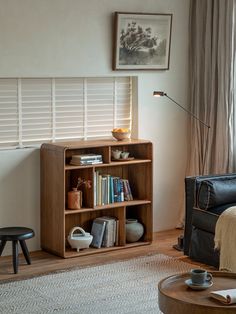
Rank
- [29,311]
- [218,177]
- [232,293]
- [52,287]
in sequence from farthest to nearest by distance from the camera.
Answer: [218,177]
[52,287]
[29,311]
[232,293]

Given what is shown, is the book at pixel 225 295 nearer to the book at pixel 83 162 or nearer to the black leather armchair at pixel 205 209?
the black leather armchair at pixel 205 209

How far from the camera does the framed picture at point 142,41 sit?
6.35 m

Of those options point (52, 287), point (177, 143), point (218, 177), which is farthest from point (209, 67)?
point (52, 287)

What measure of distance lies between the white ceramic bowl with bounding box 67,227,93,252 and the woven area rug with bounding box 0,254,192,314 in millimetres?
414

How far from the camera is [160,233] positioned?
681 centimetres

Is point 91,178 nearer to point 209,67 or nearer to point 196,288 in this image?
point 209,67

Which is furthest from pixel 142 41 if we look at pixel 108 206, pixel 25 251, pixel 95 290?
pixel 95 290

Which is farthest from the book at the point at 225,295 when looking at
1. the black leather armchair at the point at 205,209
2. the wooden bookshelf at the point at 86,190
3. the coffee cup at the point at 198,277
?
the wooden bookshelf at the point at 86,190

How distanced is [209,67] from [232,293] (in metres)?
3.37

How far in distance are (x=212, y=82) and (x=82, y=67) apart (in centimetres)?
A: 129

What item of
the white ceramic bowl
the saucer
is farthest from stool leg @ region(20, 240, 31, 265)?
the saucer

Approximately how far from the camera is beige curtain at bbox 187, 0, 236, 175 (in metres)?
6.59

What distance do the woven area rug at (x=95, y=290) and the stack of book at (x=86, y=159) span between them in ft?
2.84

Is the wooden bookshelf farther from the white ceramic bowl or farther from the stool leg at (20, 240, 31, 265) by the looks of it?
the stool leg at (20, 240, 31, 265)
